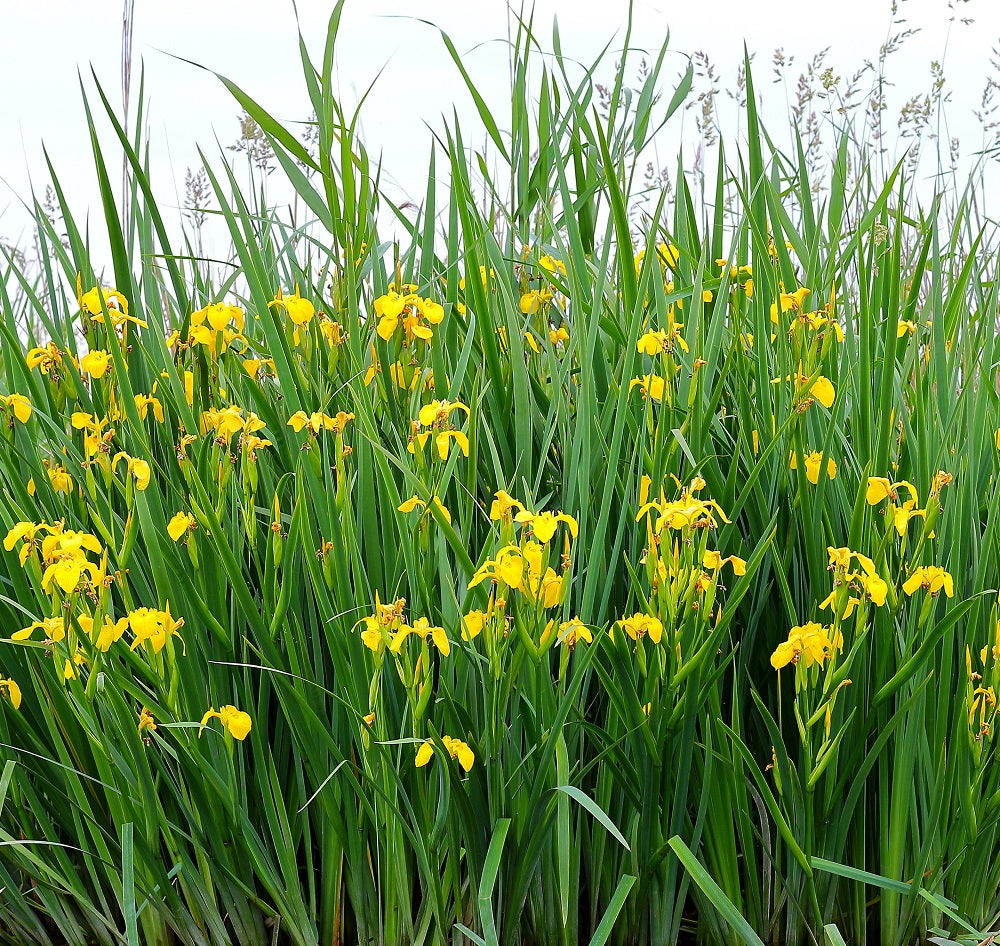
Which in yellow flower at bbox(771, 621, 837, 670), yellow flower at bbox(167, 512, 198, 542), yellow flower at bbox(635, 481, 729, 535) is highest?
yellow flower at bbox(635, 481, 729, 535)

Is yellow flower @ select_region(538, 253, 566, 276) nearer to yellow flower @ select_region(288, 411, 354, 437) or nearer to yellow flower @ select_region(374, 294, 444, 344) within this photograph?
yellow flower @ select_region(374, 294, 444, 344)

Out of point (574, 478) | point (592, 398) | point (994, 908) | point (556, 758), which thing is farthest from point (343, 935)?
point (994, 908)

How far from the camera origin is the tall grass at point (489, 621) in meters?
1.25

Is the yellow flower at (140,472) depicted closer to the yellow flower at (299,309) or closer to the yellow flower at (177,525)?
the yellow flower at (177,525)

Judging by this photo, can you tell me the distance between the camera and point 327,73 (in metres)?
1.37

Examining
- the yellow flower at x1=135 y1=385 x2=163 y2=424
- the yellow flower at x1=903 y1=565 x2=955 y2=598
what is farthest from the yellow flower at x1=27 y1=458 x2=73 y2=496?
the yellow flower at x1=903 y1=565 x2=955 y2=598

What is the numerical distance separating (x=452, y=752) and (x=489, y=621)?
21cm

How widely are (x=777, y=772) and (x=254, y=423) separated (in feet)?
2.77

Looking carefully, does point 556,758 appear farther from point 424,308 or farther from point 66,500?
point 66,500

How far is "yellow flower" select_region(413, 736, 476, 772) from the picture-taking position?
1.20 metres

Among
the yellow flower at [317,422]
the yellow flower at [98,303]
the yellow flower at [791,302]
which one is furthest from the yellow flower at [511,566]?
the yellow flower at [98,303]

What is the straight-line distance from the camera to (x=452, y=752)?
127cm

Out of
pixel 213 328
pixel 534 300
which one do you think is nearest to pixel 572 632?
pixel 213 328

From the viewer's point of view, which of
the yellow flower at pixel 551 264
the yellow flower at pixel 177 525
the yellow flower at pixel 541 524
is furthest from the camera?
the yellow flower at pixel 551 264
